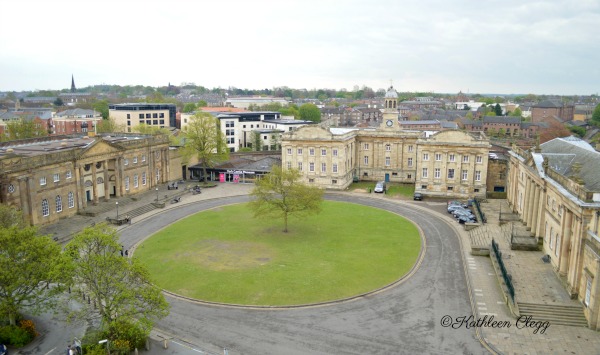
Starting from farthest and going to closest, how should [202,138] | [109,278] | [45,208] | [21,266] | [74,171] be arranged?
[202,138], [74,171], [45,208], [21,266], [109,278]

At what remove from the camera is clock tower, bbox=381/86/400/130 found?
80250 mm

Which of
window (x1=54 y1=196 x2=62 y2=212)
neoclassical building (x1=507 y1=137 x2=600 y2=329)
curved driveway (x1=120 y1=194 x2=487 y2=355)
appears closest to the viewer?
curved driveway (x1=120 y1=194 x2=487 y2=355)

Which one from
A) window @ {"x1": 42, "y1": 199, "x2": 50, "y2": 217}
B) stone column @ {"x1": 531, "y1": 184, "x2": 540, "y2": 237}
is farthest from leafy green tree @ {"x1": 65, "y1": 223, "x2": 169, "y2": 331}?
stone column @ {"x1": 531, "y1": 184, "x2": 540, "y2": 237}

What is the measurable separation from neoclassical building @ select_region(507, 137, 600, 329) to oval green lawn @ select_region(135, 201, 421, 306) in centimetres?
1181

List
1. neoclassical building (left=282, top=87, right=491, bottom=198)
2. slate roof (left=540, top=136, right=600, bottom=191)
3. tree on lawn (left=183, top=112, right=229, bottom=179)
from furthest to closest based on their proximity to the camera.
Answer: tree on lawn (left=183, top=112, right=229, bottom=179) → neoclassical building (left=282, top=87, right=491, bottom=198) → slate roof (left=540, top=136, right=600, bottom=191)

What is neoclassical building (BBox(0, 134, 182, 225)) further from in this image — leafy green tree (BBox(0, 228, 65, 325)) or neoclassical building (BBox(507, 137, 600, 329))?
neoclassical building (BBox(507, 137, 600, 329))

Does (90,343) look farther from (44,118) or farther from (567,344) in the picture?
(44,118)

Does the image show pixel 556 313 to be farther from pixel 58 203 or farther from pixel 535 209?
pixel 58 203

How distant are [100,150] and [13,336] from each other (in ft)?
122

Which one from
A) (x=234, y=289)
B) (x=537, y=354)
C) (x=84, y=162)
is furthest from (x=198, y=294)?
(x=84, y=162)

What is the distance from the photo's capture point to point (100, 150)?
201 ft

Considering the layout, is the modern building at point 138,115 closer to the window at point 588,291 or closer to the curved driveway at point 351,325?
the curved driveway at point 351,325

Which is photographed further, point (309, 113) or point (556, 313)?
point (309, 113)

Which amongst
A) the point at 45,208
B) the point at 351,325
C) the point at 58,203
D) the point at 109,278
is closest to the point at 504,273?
the point at 351,325
